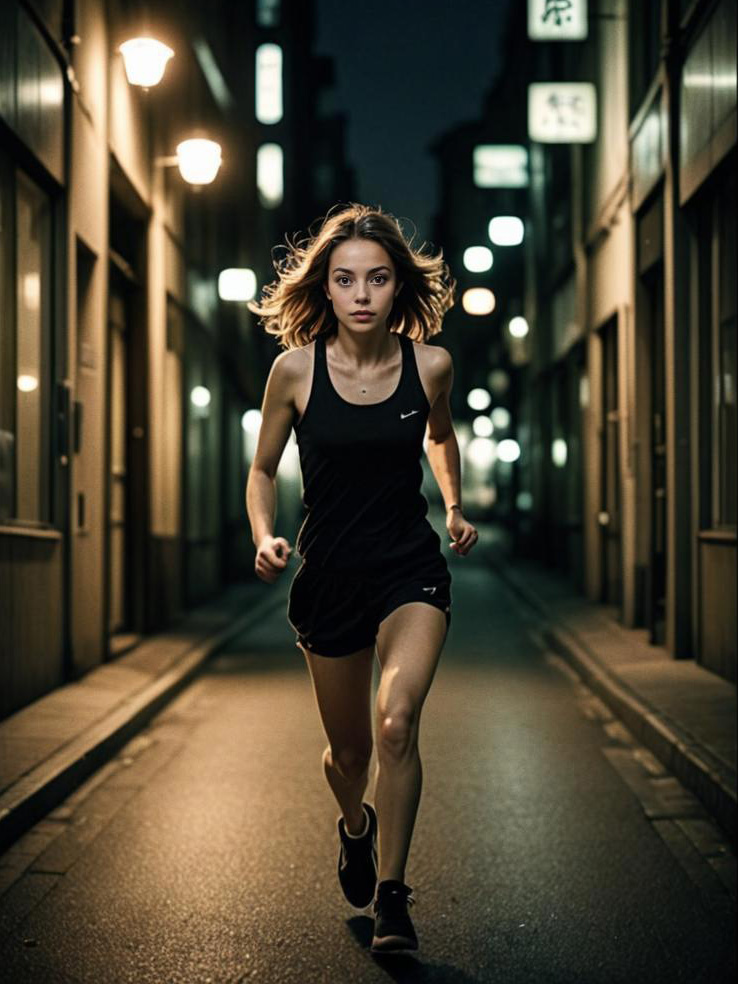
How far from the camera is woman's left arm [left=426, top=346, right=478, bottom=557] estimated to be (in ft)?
15.3

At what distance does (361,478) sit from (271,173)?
111 ft

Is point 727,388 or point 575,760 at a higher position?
point 727,388

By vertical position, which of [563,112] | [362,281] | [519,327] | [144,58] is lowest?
[362,281]

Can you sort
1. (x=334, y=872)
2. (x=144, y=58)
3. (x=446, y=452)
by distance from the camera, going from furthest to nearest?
(x=144, y=58), (x=334, y=872), (x=446, y=452)

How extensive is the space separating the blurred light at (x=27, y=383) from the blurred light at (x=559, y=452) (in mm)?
14950

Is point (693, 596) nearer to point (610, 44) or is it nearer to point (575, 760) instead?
point (575, 760)

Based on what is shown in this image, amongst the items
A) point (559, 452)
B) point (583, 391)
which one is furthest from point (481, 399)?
point (583, 391)

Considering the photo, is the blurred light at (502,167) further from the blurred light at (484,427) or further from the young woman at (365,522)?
the blurred light at (484,427)

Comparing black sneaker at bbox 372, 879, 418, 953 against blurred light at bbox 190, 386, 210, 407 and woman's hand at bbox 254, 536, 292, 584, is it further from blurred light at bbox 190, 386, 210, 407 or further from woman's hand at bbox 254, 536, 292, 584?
blurred light at bbox 190, 386, 210, 407

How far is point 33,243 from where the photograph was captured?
9758 millimetres

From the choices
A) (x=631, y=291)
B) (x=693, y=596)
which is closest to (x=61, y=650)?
(x=693, y=596)

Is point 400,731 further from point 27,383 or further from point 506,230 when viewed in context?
point 506,230

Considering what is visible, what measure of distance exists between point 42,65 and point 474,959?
23.3 ft

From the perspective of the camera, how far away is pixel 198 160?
41.1 feet
